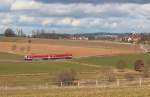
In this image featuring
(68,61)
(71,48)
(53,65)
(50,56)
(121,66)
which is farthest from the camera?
(71,48)

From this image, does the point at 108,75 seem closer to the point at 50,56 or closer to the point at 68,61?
the point at 68,61

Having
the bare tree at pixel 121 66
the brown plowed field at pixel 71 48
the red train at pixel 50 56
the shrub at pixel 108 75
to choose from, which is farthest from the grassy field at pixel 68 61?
the shrub at pixel 108 75

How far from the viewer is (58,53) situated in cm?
13250

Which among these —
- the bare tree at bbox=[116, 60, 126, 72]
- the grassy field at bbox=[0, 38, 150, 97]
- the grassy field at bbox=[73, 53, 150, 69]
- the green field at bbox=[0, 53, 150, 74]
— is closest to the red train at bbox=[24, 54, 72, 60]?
the grassy field at bbox=[0, 38, 150, 97]

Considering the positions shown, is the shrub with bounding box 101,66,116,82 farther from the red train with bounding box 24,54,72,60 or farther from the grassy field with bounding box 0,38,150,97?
the red train with bounding box 24,54,72,60

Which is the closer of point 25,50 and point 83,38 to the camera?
point 25,50

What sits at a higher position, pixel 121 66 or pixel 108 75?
pixel 108 75

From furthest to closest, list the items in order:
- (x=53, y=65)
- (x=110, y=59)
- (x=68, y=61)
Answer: (x=110, y=59) < (x=68, y=61) < (x=53, y=65)

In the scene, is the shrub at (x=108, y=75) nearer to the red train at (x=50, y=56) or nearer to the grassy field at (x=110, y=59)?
the grassy field at (x=110, y=59)

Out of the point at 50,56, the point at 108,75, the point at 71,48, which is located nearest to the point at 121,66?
the point at 108,75

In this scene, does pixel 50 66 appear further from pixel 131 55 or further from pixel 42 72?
pixel 131 55

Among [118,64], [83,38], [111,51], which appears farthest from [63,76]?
[83,38]

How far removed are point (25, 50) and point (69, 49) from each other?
13249 mm

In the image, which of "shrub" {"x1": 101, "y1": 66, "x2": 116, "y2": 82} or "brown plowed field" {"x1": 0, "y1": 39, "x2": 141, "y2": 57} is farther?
"brown plowed field" {"x1": 0, "y1": 39, "x2": 141, "y2": 57}
